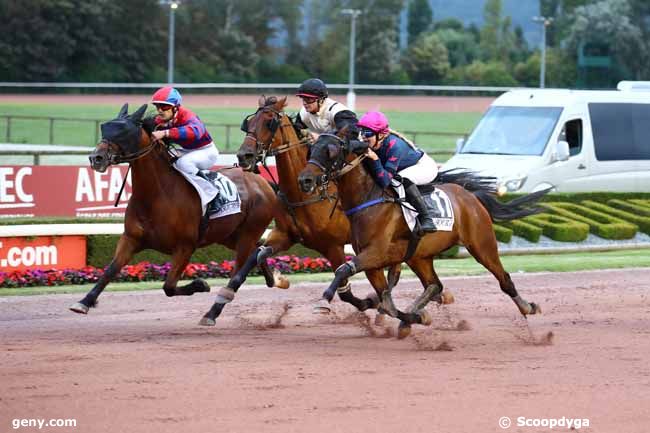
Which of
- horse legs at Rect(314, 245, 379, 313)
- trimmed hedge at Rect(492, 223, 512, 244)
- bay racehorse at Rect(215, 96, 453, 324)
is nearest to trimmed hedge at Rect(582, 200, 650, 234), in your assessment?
trimmed hedge at Rect(492, 223, 512, 244)

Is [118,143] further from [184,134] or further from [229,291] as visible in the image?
[229,291]

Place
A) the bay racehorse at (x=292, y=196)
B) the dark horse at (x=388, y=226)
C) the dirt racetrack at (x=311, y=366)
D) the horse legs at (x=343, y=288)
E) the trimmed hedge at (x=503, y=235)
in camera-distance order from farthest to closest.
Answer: the trimmed hedge at (x=503, y=235) → the horse legs at (x=343, y=288) → the bay racehorse at (x=292, y=196) → the dark horse at (x=388, y=226) → the dirt racetrack at (x=311, y=366)

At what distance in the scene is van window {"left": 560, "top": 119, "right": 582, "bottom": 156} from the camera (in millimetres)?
19733

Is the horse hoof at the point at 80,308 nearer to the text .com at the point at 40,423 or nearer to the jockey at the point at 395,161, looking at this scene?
the jockey at the point at 395,161

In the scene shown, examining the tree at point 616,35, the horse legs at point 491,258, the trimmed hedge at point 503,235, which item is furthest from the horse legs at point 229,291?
the tree at point 616,35

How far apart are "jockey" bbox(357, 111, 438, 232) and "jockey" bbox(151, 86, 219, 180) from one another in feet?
5.28

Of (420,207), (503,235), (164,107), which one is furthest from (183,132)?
(503,235)

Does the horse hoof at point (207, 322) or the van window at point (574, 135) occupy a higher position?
the van window at point (574, 135)

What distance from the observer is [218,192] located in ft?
34.6

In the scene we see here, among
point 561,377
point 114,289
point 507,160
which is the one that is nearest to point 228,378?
point 561,377

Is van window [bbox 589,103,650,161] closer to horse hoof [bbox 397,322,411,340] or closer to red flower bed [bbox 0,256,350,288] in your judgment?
red flower bed [bbox 0,256,350,288]

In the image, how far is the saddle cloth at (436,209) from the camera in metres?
9.60

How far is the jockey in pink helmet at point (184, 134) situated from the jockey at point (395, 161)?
1610 millimetres

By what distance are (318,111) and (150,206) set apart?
161 cm
